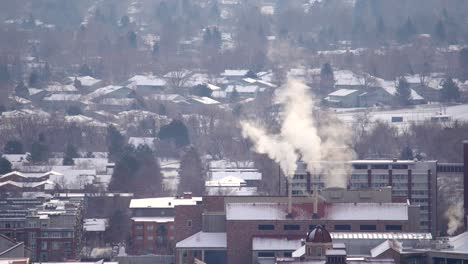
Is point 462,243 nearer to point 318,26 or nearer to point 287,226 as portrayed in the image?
point 287,226

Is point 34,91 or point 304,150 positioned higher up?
point 34,91

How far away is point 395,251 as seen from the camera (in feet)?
222

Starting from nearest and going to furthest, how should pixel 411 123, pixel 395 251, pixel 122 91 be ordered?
pixel 395 251, pixel 411 123, pixel 122 91

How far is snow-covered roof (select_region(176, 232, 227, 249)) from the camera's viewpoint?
76.2 m

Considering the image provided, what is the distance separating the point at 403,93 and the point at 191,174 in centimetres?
3038

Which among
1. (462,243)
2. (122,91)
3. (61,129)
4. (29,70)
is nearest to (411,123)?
(61,129)

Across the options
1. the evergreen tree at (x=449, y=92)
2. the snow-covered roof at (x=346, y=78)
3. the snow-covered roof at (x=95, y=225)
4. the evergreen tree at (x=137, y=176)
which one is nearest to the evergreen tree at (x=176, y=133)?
the evergreen tree at (x=137, y=176)

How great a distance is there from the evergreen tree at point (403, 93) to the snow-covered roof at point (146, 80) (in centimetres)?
1316

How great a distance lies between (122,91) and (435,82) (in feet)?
50.4

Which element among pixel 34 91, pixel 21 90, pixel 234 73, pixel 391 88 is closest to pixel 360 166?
pixel 391 88

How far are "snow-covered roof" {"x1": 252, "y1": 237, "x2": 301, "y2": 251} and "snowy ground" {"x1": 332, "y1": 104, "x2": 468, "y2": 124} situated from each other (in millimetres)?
42489

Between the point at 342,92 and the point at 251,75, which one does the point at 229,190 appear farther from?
the point at 251,75

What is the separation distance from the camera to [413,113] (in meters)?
125

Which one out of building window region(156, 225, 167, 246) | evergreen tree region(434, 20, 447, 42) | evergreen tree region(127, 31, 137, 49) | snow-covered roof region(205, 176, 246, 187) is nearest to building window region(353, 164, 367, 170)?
building window region(156, 225, 167, 246)
